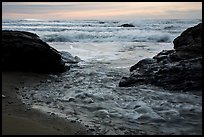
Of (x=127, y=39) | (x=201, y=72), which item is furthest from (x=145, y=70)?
(x=127, y=39)

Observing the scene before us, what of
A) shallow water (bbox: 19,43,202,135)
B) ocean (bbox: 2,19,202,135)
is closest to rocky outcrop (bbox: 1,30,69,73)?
ocean (bbox: 2,19,202,135)

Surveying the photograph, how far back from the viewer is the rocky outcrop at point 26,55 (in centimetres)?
732

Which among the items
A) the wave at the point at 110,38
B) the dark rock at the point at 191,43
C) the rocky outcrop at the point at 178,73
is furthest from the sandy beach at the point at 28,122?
the wave at the point at 110,38

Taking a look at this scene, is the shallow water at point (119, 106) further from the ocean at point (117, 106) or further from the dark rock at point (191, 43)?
the dark rock at point (191, 43)

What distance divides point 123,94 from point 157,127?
1.68 m

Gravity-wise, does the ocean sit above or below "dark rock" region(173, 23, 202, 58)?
below

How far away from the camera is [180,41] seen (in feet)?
26.1

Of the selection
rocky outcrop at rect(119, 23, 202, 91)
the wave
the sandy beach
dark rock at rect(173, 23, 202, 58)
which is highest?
dark rock at rect(173, 23, 202, 58)

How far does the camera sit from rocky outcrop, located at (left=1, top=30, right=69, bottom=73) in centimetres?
732

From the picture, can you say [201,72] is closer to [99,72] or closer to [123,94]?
[123,94]

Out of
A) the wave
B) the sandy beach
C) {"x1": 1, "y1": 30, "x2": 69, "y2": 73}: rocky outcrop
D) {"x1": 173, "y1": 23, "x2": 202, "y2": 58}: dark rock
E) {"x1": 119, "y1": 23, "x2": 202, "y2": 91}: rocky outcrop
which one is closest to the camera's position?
the sandy beach

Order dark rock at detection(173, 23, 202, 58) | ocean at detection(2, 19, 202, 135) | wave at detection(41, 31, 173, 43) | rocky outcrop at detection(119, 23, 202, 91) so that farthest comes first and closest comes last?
wave at detection(41, 31, 173, 43) → dark rock at detection(173, 23, 202, 58) → rocky outcrop at detection(119, 23, 202, 91) → ocean at detection(2, 19, 202, 135)

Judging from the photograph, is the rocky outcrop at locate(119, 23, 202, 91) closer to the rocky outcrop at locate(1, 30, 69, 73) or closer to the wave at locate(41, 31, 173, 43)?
the rocky outcrop at locate(1, 30, 69, 73)

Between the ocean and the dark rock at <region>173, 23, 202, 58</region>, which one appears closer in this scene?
the ocean
